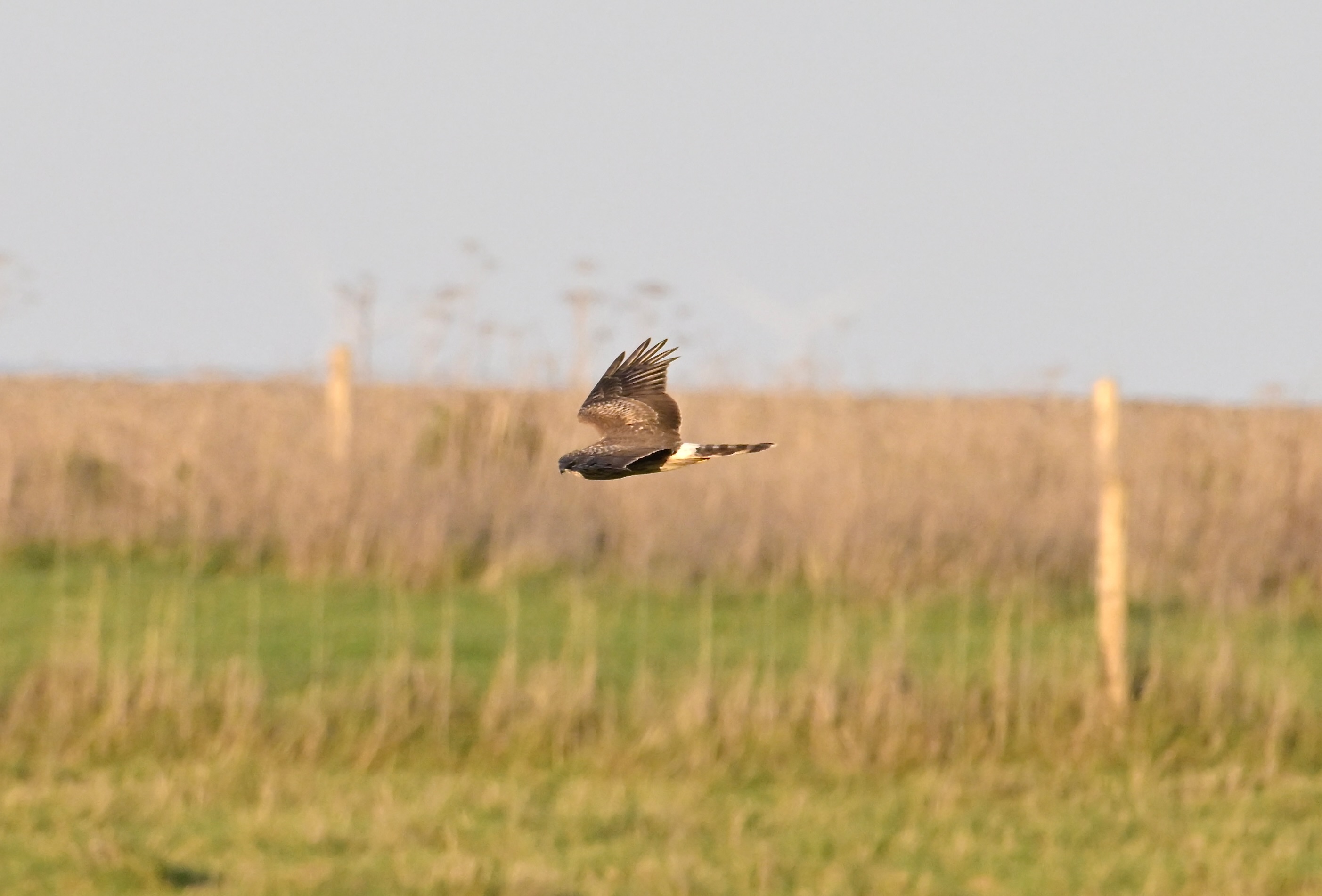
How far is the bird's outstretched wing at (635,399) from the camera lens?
12.3 ft

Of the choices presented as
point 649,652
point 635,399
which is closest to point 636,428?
point 635,399

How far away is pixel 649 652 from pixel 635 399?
1339cm

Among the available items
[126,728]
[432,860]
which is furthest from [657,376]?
[126,728]

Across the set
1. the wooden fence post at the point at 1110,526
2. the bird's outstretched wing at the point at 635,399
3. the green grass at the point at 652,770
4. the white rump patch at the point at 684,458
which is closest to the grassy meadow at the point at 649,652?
the green grass at the point at 652,770

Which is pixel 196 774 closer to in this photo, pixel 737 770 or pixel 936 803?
pixel 737 770

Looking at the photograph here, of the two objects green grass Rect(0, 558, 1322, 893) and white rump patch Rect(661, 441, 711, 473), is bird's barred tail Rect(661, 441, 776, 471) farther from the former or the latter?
green grass Rect(0, 558, 1322, 893)

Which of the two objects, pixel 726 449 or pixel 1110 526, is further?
pixel 1110 526

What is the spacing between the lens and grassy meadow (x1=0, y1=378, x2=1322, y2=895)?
11875mm

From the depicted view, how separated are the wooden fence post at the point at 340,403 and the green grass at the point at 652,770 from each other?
5.68 m

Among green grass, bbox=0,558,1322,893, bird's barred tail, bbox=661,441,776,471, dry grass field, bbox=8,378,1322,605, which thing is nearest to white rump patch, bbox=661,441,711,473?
bird's barred tail, bbox=661,441,776,471

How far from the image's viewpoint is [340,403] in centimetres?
2288

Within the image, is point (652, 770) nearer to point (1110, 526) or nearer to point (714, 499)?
point (1110, 526)

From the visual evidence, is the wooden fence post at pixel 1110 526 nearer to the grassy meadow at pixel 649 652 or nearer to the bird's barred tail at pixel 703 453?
the grassy meadow at pixel 649 652

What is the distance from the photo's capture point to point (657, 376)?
415cm
